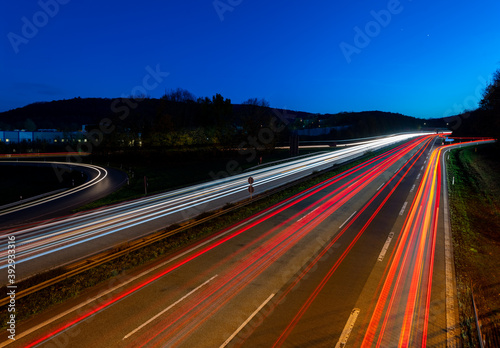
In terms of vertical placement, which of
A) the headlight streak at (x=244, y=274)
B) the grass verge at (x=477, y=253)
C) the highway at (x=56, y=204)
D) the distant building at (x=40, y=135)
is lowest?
the grass verge at (x=477, y=253)

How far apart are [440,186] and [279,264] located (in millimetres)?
22574

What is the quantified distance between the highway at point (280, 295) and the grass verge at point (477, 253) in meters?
0.44

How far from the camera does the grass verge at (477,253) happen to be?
24.0 feet

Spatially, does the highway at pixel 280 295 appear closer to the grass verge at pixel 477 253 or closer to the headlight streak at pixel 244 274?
the headlight streak at pixel 244 274

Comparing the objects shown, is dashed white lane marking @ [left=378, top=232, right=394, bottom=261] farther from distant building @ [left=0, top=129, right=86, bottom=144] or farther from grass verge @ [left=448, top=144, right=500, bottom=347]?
distant building @ [left=0, top=129, right=86, bottom=144]

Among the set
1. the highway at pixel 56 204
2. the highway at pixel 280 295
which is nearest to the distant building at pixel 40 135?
the highway at pixel 56 204

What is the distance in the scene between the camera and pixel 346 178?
96.7 ft

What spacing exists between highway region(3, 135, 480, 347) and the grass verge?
1.46 feet

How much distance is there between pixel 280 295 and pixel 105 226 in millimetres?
11901

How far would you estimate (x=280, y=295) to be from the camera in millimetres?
8523

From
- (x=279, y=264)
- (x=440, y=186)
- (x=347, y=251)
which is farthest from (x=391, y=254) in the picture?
(x=440, y=186)

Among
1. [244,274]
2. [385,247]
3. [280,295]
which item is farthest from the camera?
[385,247]

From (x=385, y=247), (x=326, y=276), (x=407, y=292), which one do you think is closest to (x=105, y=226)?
(x=326, y=276)

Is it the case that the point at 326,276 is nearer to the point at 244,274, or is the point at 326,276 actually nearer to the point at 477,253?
the point at 244,274
